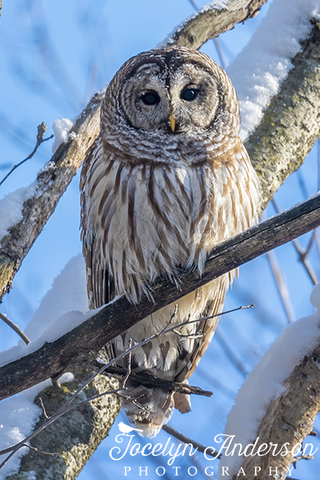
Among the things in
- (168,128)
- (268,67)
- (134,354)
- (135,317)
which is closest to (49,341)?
(135,317)

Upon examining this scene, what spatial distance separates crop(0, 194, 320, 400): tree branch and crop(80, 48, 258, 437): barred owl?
0.44ft

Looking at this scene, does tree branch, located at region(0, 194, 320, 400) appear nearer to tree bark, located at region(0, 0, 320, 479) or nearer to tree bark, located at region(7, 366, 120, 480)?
tree bark, located at region(0, 0, 320, 479)

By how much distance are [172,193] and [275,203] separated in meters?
2.12

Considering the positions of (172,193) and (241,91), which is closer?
(172,193)

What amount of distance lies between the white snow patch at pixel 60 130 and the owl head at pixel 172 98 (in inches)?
18.9

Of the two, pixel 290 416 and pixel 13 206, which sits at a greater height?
pixel 13 206

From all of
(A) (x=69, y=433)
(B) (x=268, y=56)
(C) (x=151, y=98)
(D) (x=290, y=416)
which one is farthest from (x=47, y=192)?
(B) (x=268, y=56)

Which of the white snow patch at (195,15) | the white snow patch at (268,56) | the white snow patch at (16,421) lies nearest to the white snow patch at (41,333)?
the white snow patch at (16,421)

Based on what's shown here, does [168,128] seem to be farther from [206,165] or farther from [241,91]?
[241,91]

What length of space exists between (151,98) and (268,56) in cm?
163

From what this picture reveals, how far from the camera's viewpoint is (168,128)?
283 centimetres

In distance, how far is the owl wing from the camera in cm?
286

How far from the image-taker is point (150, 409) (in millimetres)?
3064

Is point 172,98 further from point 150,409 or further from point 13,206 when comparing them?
point 150,409
